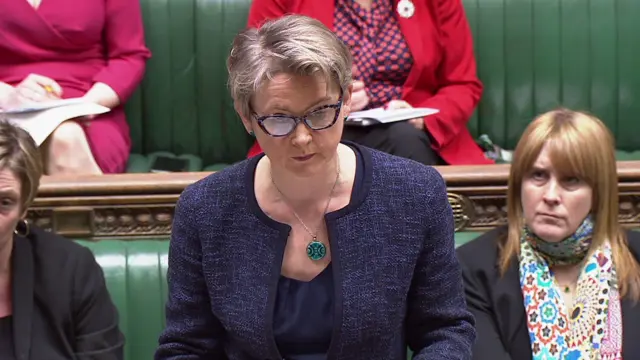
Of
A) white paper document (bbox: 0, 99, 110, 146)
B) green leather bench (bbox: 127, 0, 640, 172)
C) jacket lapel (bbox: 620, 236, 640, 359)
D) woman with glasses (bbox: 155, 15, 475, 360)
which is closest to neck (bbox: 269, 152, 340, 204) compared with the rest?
woman with glasses (bbox: 155, 15, 475, 360)

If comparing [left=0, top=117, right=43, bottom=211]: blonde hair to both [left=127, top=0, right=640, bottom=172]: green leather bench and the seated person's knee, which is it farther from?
[left=127, top=0, right=640, bottom=172]: green leather bench

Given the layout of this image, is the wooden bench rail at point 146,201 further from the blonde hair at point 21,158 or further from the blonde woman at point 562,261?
the blonde hair at point 21,158

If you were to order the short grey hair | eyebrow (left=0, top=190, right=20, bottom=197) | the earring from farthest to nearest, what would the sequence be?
the earring < eyebrow (left=0, top=190, right=20, bottom=197) < the short grey hair

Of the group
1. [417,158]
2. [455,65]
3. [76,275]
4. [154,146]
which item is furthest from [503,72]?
[76,275]

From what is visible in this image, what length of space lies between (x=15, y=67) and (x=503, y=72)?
1346 millimetres

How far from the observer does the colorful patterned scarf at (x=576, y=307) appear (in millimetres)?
1754

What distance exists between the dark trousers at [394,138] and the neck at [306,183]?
3.27 ft

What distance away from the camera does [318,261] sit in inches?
51.6

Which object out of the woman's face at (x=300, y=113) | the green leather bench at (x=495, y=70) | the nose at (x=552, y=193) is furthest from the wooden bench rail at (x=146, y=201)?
the woman's face at (x=300, y=113)

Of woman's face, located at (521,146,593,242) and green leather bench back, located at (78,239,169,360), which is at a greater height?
woman's face, located at (521,146,593,242)

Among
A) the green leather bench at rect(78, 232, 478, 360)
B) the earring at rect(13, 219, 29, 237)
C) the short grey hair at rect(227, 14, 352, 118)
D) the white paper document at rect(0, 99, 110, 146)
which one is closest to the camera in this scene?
the short grey hair at rect(227, 14, 352, 118)

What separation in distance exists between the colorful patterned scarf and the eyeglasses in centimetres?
76

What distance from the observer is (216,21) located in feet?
9.02

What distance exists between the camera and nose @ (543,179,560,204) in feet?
5.77
